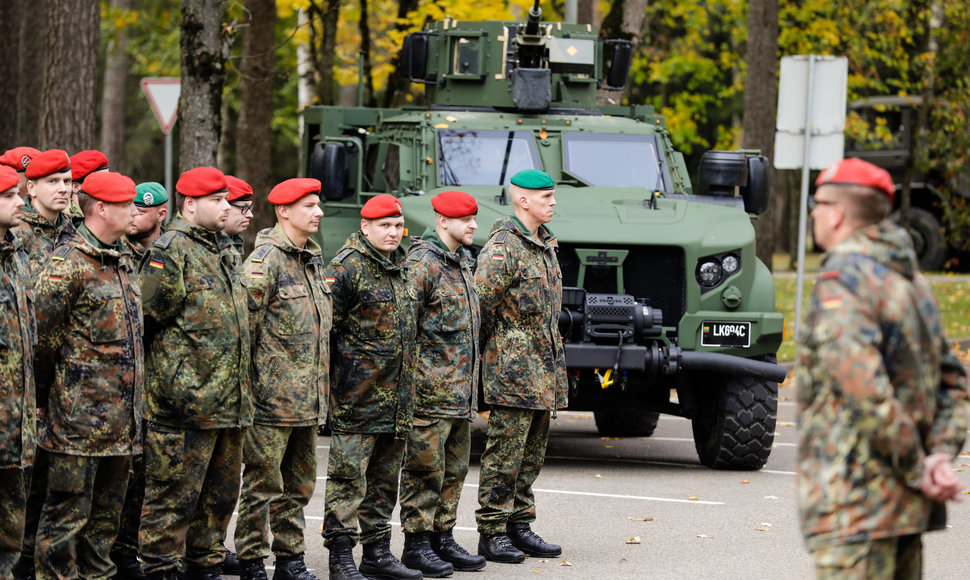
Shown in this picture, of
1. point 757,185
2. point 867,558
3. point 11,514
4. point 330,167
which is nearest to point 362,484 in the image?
point 11,514

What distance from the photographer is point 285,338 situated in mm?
6832

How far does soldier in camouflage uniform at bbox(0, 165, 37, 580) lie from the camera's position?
5.61 m

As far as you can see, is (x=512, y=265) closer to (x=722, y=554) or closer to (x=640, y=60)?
(x=722, y=554)

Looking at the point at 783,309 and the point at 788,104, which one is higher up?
the point at 788,104

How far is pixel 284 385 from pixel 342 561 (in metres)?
0.91

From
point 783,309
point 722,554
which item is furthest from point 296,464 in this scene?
point 783,309

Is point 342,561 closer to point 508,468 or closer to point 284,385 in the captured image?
point 284,385

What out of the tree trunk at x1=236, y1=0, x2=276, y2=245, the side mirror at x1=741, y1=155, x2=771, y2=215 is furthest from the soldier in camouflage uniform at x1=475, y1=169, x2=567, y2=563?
the tree trunk at x1=236, y1=0, x2=276, y2=245

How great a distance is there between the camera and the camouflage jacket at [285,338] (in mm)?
6781

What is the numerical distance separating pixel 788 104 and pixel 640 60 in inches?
625

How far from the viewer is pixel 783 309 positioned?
21734 mm

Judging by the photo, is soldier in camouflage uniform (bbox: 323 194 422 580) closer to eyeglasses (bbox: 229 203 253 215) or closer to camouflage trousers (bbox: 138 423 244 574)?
eyeglasses (bbox: 229 203 253 215)

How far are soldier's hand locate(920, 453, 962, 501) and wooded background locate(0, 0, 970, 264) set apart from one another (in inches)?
384

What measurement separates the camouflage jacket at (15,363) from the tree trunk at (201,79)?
7.33 metres
